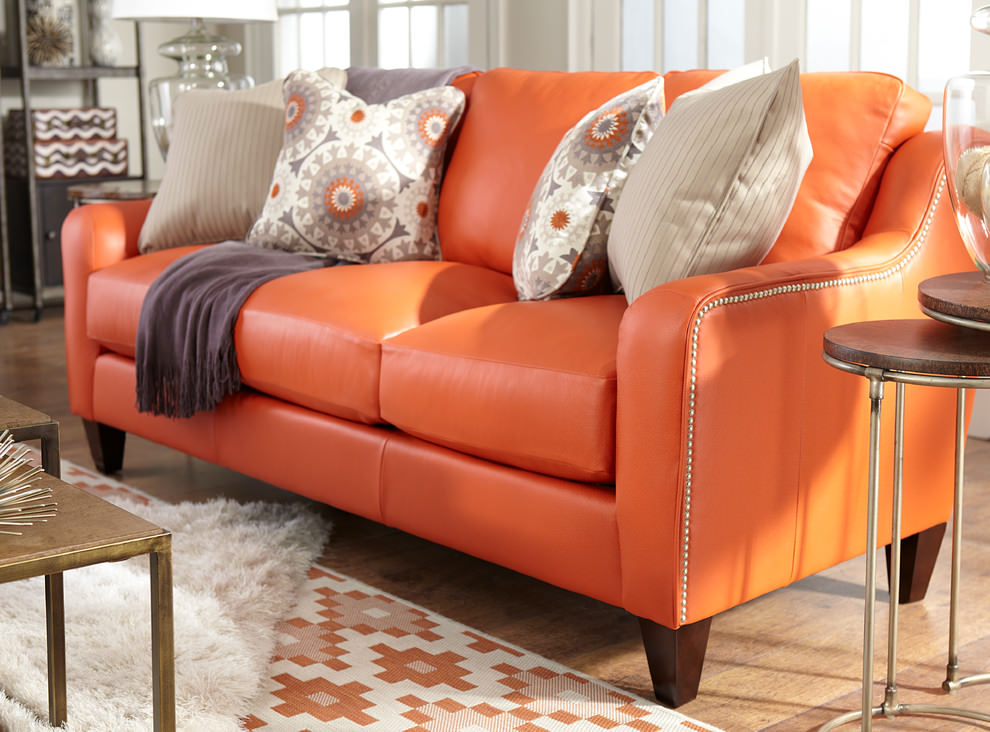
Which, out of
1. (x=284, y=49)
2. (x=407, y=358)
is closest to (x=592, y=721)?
(x=407, y=358)

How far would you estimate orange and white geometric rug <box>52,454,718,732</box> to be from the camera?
172cm

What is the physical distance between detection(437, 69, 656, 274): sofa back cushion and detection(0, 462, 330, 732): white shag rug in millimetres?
730

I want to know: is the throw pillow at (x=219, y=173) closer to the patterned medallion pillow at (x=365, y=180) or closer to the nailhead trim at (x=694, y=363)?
the patterned medallion pillow at (x=365, y=180)

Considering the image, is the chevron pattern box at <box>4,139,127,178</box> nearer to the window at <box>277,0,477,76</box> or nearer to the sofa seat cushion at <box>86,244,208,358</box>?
the window at <box>277,0,477,76</box>

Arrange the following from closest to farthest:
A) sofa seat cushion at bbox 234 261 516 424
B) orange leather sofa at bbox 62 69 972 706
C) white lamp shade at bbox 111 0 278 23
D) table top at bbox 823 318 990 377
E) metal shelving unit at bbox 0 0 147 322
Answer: table top at bbox 823 318 990 377 < orange leather sofa at bbox 62 69 972 706 < sofa seat cushion at bbox 234 261 516 424 < white lamp shade at bbox 111 0 278 23 < metal shelving unit at bbox 0 0 147 322

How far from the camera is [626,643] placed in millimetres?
2006

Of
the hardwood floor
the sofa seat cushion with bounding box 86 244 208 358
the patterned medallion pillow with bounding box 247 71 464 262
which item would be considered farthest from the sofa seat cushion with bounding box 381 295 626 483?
the sofa seat cushion with bounding box 86 244 208 358

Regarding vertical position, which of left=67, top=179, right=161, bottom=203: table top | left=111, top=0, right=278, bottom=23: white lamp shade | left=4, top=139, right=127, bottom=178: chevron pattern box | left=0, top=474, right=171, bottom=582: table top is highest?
left=111, top=0, right=278, bottom=23: white lamp shade

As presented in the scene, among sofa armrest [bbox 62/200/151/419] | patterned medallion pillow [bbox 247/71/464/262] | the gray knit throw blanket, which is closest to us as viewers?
the gray knit throw blanket

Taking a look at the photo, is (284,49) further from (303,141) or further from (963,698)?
(963,698)

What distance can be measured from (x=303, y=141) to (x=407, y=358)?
97 cm

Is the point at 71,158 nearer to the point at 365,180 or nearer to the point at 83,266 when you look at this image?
the point at 83,266

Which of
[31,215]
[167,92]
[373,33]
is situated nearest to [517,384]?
[167,92]

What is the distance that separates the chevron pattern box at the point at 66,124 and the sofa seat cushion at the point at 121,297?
2.61 metres
